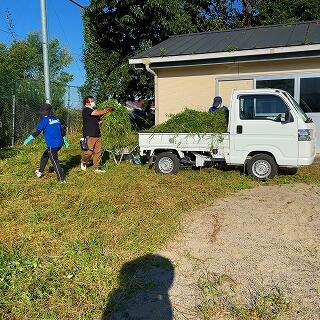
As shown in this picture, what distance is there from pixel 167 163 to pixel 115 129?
1.72m

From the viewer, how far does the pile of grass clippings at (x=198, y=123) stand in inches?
341

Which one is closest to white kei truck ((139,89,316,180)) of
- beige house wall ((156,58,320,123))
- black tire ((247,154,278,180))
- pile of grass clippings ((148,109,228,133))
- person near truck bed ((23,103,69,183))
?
black tire ((247,154,278,180))

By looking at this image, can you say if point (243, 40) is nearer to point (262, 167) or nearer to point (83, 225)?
point (262, 167)

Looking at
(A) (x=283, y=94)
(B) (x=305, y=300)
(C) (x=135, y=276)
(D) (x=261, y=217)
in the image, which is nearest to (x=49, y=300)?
(C) (x=135, y=276)

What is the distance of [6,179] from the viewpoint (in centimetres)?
853

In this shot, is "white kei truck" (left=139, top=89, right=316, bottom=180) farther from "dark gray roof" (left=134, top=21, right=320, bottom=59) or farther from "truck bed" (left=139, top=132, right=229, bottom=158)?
"dark gray roof" (left=134, top=21, right=320, bottom=59)

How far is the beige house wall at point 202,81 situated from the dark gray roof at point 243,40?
51 centimetres

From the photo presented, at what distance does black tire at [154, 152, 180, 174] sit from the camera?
9031 mm

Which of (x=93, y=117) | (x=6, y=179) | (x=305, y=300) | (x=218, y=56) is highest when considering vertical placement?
(x=218, y=56)

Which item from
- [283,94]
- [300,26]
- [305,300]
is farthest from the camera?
[300,26]

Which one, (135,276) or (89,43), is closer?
(135,276)

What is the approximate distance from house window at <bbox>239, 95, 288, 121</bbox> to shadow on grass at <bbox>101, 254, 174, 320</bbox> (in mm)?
4664

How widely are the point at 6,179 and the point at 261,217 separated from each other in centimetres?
545

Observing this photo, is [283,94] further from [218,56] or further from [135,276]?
[135,276]
